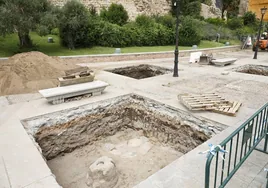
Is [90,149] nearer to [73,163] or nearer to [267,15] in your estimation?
[73,163]

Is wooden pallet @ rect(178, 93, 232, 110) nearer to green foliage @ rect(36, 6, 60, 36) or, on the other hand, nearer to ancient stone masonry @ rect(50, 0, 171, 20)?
green foliage @ rect(36, 6, 60, 36)

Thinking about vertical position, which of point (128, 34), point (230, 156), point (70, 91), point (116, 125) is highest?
point (128, 34)

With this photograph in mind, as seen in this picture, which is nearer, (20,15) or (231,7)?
(20,15)

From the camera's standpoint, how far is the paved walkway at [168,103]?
2.82 metres

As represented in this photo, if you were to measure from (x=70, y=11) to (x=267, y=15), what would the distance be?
1178 centimetres

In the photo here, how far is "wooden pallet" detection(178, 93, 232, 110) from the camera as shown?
5082mm

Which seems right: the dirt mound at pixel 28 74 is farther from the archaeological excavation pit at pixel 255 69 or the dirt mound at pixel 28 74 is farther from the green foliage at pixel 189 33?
the green foliage at pixel 189 33

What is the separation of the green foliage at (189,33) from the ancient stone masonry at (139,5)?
283 inches

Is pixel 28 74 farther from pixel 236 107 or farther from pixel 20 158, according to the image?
pixel 236 107

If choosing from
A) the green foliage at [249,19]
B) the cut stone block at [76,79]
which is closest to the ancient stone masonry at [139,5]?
the green foliage at [249,19]

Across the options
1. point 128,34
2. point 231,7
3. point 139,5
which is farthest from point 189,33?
point 231,7

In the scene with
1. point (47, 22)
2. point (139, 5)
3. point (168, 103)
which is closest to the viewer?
point (168, 103)

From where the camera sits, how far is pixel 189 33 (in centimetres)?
1883

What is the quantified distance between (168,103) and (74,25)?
9720 mm
